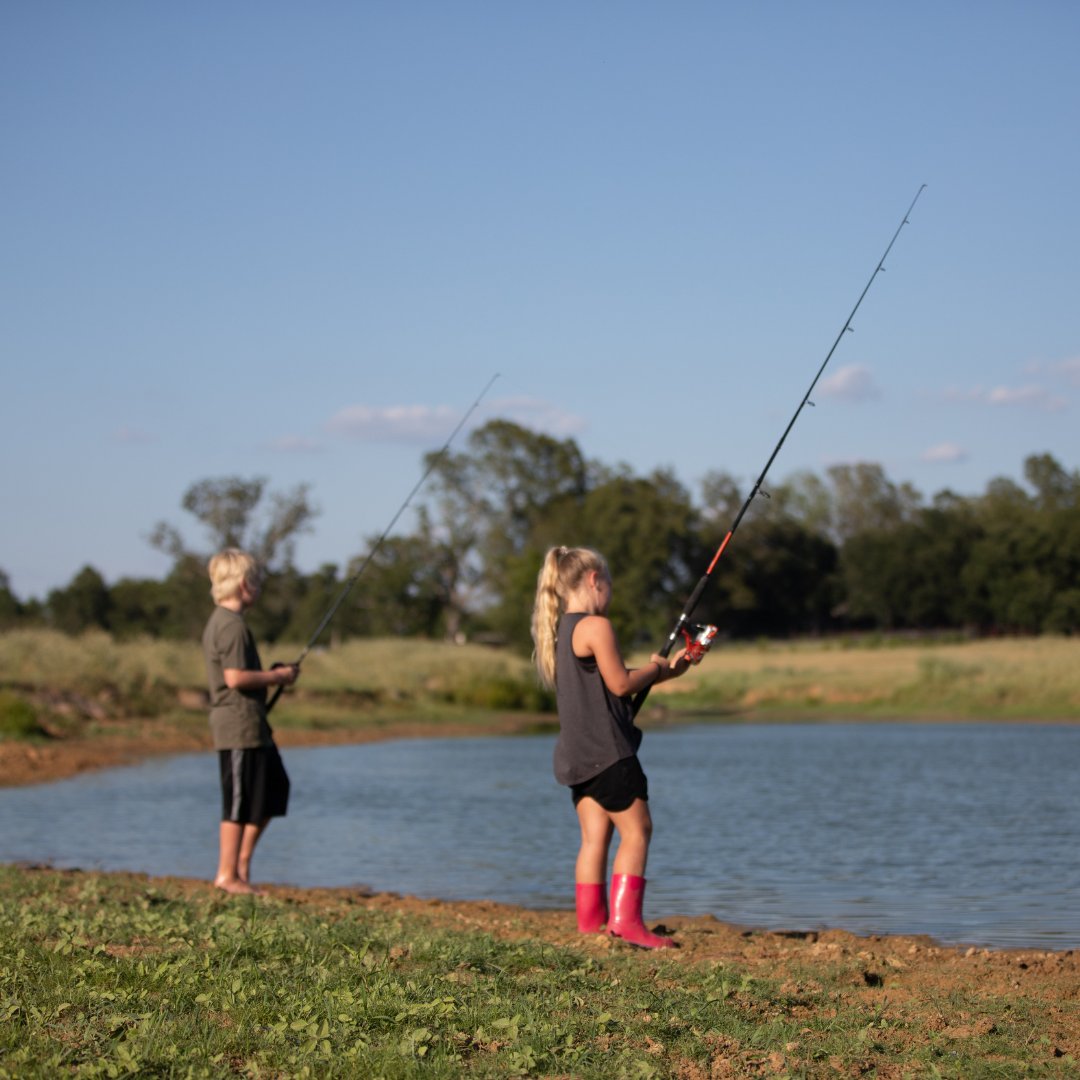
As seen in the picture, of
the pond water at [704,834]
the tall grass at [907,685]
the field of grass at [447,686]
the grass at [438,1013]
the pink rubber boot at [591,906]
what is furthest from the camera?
the tall grass at [907,685]

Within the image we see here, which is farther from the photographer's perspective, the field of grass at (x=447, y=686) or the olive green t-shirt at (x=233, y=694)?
the field of grass at (x=447, y=686)

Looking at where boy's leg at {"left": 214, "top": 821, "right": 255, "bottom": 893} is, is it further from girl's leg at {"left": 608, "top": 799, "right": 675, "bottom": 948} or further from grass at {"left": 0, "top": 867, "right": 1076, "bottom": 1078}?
girl's leg at {"left": 608, "top": 799, "right": 675, "bottom": 948}

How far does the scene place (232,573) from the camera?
802 centimetres

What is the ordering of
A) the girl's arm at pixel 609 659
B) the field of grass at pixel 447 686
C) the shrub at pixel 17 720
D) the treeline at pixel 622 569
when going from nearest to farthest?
the girl's arm at pixel 609 659
the shrub at pixel 17 720
the field of grass at pixel 447 686
the treeline at pixel 622 569

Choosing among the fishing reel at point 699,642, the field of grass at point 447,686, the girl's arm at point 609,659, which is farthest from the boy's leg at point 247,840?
the field of grass at point 447,686

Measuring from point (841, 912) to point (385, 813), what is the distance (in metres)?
7.43

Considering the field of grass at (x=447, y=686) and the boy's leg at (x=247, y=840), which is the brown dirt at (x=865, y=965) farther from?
the field of grass at (x=447, y=686)

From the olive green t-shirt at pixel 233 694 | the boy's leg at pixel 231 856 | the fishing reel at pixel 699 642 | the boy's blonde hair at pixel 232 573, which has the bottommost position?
the boy's leg at pixel 231 856

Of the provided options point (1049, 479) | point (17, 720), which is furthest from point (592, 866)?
point (1049, 479)

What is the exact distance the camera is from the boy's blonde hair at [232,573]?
8000mm

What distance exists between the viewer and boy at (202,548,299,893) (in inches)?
316

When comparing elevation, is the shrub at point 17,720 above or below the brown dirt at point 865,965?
below

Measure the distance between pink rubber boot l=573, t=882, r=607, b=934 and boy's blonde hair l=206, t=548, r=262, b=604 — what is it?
2.57 m

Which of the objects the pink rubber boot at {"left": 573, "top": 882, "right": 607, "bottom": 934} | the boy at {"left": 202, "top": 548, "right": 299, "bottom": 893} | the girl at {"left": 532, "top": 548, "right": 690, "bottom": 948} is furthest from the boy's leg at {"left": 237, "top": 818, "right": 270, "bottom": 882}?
the girl at {"left": 532, "top": 548, "right": 690, "bottom": 948}
